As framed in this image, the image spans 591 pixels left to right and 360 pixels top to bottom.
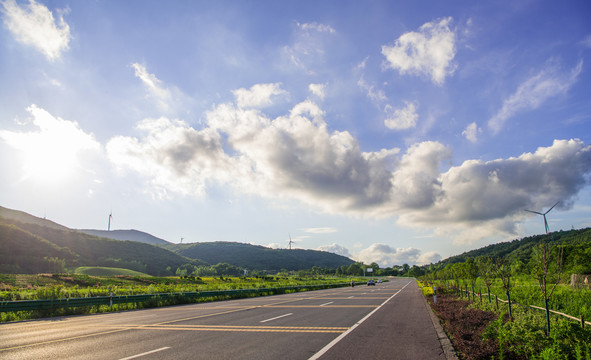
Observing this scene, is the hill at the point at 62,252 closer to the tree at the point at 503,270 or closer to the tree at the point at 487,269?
the tree at the point at 487,269

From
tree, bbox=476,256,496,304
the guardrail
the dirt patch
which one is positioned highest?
tree, bbox=476,256,496,304

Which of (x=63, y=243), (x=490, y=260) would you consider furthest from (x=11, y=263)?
(x=490, y=260)

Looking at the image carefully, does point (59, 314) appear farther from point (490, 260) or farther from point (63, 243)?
point (63, 243)

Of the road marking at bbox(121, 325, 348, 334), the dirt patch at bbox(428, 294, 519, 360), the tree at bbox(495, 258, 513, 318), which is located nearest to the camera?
the dirt patch at bbox(428, 294, 519, 360)

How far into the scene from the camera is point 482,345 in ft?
26.1

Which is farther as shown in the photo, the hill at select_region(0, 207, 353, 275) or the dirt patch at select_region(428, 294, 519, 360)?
the hill at select_region(0, 207, 353, 275)

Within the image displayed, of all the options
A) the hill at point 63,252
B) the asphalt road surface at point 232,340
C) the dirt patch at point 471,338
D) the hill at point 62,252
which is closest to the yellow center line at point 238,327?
the asphalt road surface at point 232,340

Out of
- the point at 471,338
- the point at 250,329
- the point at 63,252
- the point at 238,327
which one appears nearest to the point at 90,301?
the point at 238,327

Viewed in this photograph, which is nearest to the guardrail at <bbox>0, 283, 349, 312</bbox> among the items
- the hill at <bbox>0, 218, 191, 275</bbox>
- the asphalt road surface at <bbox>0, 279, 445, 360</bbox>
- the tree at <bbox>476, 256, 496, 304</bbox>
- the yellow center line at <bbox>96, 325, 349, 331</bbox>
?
the asphalt road surface at <bbox>0, 279, 445, 360</bbox>

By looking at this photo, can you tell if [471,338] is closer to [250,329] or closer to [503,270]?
[250,329]

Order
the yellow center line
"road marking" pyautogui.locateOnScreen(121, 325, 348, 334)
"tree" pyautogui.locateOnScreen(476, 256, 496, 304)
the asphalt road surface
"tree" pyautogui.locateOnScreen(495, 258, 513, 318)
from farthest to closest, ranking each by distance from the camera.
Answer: "tree" pyautogui.locateOnScreen(476, 256, 496, 304) → "tree" pyautogui.locateOnScreen(495, 258, 513, 318) → the yellow center line → "road marking" pyautogui.locateOnScreen(121, 325, 348, 334) → the asphalt road surface

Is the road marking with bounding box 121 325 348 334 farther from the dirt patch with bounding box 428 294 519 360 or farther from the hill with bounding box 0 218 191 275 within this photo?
the hill with bounding box 0 218 191 275

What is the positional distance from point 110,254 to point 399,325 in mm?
174200

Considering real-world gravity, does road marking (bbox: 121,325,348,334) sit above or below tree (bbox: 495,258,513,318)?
below
